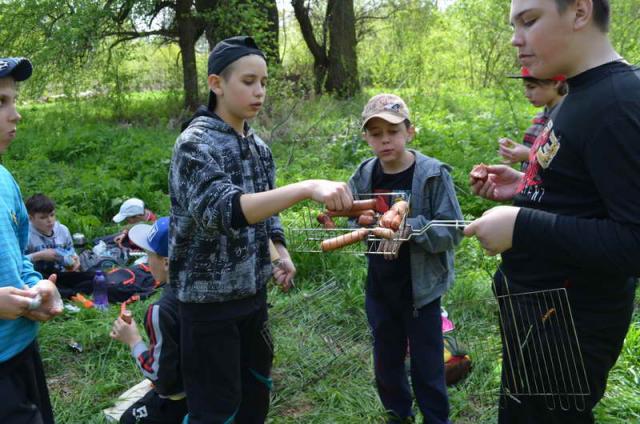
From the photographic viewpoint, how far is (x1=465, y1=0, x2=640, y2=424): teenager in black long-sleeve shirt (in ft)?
5.10

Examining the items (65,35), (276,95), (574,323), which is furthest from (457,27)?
(574,323)

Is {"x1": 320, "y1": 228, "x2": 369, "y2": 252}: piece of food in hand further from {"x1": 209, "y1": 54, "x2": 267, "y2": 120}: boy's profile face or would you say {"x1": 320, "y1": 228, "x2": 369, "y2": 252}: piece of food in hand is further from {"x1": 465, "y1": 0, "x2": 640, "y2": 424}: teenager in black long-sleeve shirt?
{"x1": 209, "y1": 54, "x2": 267, "y2": 120}: boy's profile face

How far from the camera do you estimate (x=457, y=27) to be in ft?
47.4

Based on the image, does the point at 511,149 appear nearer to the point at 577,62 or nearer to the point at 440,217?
the point at 440,217

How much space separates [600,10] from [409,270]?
62.3 inches

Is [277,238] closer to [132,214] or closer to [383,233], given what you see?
[383,233]

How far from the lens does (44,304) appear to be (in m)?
2.08

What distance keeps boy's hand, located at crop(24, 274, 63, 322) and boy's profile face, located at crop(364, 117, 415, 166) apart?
5.45ft

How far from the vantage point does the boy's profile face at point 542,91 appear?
3.56 metres

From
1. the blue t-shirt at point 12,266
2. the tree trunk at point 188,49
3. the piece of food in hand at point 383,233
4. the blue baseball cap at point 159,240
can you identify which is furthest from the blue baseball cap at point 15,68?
the tree trunk at point 188,49

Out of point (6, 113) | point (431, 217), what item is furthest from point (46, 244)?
point (431, 217)

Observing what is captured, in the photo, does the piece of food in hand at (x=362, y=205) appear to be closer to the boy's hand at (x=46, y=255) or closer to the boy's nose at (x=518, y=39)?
the boy's nose at (x=518, y=39)

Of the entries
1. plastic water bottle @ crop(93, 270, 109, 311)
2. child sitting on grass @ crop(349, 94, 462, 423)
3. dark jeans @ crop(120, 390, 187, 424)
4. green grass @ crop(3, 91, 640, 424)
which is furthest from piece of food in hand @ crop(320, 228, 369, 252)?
plastic water bottle @ crop(93, 270, 109, 311)

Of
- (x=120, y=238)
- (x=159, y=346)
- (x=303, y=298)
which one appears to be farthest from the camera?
(x=120, y=238)
